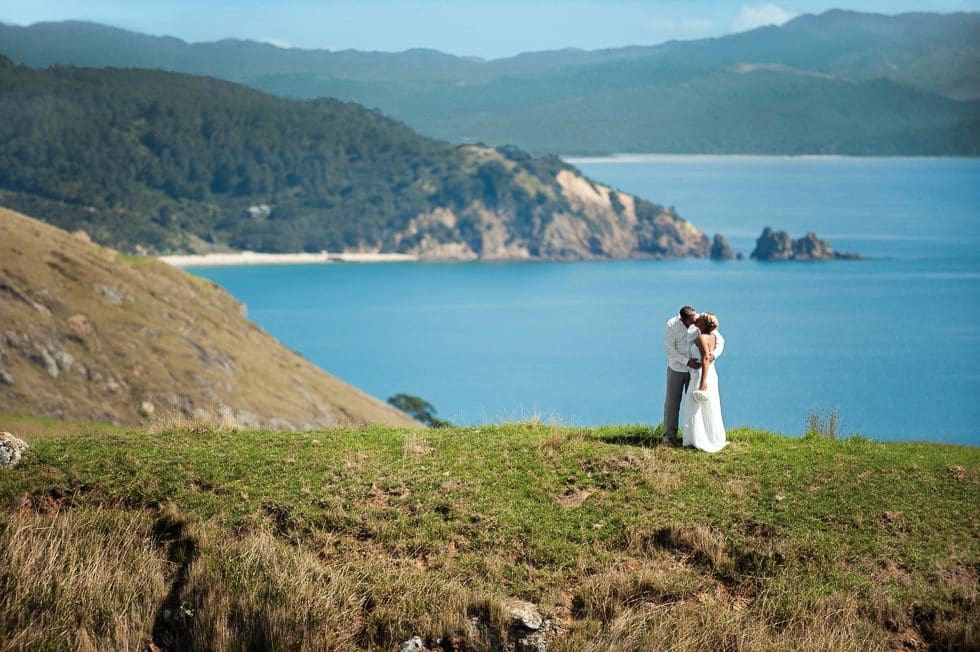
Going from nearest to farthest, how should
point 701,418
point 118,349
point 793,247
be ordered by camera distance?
1. point 701,418
2. point 118,349
3. point 793,247

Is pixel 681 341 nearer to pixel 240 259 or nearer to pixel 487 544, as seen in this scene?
pixel 487 544

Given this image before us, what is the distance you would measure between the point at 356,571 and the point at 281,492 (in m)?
1.56

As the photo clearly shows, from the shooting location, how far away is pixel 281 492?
1198 centimetres

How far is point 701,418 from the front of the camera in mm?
12828

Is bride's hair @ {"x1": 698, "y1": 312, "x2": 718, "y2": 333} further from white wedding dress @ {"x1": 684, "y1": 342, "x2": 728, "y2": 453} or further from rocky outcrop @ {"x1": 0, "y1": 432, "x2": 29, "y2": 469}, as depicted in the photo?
rocky outcrop @ {"x1": 0, "y1": 432, "x2": 29, "y2": 469}

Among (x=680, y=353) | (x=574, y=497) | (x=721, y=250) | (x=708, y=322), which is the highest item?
(x=708, y=322)

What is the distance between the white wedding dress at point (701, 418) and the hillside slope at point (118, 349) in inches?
684

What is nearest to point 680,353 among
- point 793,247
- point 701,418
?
point 701,418

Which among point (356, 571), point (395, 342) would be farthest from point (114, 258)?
point (395, 342)

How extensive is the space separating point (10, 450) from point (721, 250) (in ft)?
609

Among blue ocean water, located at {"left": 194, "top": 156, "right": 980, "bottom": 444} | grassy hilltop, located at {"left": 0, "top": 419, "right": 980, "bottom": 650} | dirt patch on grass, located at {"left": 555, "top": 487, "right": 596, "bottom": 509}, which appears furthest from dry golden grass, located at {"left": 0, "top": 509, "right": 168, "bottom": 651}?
blue ocean water, located at {"left": 194, "top": 156, "right": 980, "bottom": 444}

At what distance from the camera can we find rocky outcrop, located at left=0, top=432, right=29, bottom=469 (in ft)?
40.3

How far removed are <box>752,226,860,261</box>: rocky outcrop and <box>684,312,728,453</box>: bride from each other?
179 metres

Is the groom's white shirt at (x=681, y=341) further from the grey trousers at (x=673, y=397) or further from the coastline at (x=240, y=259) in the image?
the coastline at (x=240, y=259)
